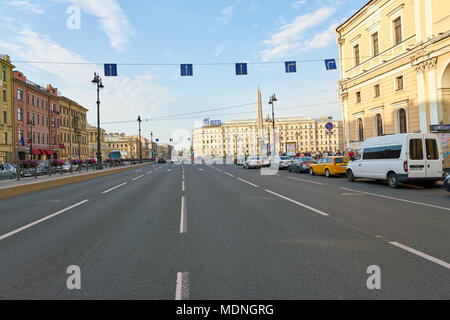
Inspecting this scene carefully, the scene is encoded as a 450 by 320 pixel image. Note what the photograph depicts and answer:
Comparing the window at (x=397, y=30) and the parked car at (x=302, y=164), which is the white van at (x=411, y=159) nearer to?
the parked car at (x=302, y=164)

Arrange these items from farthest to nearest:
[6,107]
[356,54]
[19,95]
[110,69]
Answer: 1. [19,95]
2. [6,107]
3. [356,54]
4. [110,69]

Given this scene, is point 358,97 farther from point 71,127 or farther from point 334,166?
point 71,127

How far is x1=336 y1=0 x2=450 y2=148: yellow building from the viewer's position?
20.0 meters

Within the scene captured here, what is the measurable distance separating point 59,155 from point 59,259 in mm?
66669

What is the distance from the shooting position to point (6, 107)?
4462cm

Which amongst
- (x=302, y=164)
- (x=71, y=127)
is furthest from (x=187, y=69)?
(x=71, y=127)

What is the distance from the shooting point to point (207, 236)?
5637mm

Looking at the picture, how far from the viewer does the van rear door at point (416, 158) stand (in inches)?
504

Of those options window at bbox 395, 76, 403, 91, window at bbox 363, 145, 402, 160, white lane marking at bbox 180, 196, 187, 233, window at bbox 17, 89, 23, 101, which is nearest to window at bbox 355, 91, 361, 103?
window at bbox 395, 76, 403, 91

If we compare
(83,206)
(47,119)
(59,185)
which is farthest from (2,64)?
(83,206)

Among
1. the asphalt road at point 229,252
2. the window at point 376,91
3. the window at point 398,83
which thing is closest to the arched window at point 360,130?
the window at point 376,91

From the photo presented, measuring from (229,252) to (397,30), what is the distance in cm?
2656

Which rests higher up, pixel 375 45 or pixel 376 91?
pixel 375 45

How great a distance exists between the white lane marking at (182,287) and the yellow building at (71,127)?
218 feet
